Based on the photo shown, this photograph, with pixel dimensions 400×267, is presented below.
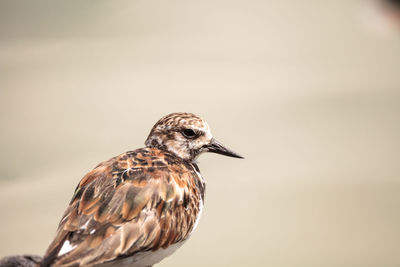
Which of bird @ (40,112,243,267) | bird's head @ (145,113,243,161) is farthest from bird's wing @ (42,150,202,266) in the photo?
bird's head @ (145,113,243,161)

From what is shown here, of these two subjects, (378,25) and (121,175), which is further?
(121,175)

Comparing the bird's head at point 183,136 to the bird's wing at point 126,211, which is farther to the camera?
the bird's head at point 183,136

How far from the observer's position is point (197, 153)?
5.34 feet

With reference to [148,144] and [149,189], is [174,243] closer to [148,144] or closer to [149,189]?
[149,189]

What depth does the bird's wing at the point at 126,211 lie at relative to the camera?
1.13 meters

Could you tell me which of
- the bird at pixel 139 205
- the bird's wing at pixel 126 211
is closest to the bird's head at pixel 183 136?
the bird at pixel 139 205

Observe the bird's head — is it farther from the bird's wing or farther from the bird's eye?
the bird's wing

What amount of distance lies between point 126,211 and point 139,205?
50 millimetres

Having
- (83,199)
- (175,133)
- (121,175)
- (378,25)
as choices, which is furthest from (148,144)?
(378,25)

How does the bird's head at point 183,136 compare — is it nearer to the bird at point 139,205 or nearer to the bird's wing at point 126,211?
the bird at point 139,205

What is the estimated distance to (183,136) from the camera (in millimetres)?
1588

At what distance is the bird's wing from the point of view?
1127mm

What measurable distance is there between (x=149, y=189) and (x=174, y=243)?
0.19 meters

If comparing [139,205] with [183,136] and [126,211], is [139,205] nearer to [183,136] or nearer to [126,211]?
[126,211]
